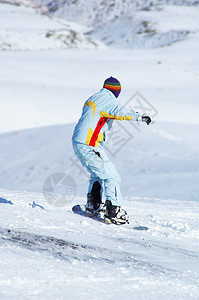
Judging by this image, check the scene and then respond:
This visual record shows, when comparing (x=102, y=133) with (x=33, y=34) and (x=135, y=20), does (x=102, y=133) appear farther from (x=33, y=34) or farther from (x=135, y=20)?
(x=135, y=20)

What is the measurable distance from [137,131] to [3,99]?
699cm

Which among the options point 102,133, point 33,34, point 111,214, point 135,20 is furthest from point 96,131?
point 135,20

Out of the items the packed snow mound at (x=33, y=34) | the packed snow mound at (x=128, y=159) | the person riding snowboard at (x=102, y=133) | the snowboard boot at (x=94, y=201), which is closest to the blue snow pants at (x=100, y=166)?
the person riding snowboard at (x=102, y=133)

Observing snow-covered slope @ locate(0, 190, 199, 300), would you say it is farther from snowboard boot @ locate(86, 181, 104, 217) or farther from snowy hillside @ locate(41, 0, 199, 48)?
snowy hillside @ locate(41, 0, 199, 48)

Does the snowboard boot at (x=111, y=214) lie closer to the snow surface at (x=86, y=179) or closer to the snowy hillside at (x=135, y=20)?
the snow surface at (x=86, y=179)

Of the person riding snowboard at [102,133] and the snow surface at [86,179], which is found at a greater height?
the person riding snowboard at [102,133]

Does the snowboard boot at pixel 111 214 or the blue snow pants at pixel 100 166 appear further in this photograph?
the snowboard boot at pixel 111 214

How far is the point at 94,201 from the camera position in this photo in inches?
239

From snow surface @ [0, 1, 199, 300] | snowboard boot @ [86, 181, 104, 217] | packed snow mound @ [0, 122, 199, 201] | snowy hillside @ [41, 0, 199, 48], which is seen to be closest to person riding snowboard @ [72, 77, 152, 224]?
snowboard boot @ [86, 181, 104, 217]

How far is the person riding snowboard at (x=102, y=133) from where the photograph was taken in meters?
5.44

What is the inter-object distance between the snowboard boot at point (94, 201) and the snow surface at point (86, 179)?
0.18m

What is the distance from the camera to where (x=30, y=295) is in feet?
10.6

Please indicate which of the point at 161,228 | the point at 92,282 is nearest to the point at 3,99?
the point at 161,228

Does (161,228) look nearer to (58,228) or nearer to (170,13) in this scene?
(58,228)
